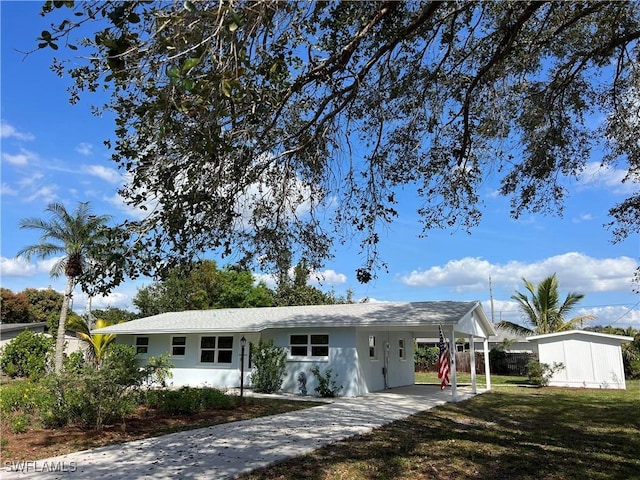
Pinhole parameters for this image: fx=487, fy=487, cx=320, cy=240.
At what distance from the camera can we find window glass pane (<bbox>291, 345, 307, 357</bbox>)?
18.5 m

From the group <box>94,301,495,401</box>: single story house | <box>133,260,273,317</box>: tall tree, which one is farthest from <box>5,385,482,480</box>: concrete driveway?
<box>133,260,273,317</box>: tall tree

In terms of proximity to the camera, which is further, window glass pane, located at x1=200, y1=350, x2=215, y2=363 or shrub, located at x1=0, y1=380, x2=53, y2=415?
window glass pane, located at x1=200, y1=350, x2=215, y2=363

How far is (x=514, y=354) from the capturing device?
2983 cm

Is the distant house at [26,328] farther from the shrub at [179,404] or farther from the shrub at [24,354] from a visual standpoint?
the shrub at [179,404]

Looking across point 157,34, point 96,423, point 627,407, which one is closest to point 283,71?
point 157,34

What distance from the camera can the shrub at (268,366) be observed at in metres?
18.2

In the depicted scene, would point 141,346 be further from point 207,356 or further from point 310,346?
point 310,346

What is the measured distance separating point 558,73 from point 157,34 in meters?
8.24

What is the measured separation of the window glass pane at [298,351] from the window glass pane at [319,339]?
1.37ft

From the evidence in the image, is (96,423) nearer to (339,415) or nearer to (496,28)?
(339,415)

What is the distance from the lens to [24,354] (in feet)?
75.0

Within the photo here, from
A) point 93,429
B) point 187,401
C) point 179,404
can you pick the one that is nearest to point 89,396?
point 93,429

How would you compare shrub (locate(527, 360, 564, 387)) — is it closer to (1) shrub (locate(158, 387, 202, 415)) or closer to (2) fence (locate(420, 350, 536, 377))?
(2) fence (locate(420, 350, 536, 377))

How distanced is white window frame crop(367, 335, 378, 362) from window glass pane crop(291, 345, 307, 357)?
8.08 ft
